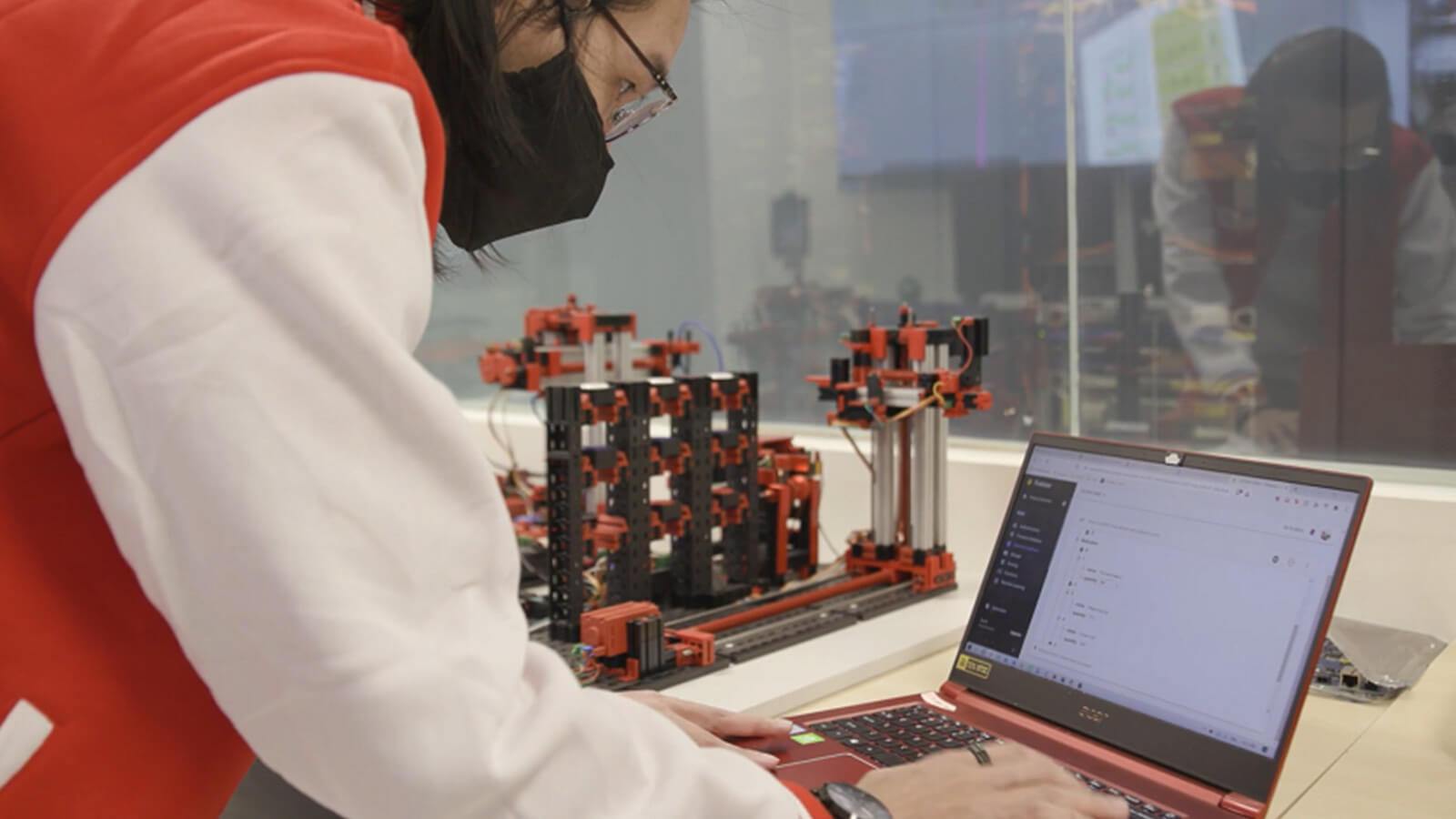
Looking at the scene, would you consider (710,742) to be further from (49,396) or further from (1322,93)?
(1322,93)

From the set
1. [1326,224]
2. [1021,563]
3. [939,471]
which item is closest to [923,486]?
[939,471]

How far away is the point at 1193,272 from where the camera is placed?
7.09 feet

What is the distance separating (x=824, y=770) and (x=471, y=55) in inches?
27.6

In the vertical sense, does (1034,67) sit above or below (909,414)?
above

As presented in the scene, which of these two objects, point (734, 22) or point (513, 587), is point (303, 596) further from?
point (734, 22)

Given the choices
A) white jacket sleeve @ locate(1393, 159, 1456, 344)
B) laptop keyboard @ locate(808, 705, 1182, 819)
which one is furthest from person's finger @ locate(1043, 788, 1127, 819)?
white jacket sleeve @ locate(1393, 159, 1456, 344)

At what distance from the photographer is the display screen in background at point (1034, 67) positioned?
6.63ft

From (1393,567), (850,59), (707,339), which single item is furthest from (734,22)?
(1393,567)

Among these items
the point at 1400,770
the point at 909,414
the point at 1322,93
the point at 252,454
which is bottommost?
the point at 1400,770

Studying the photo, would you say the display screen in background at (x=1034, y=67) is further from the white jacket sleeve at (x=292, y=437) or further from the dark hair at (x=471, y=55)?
the white jacket sleeve at (x=292, y=437)

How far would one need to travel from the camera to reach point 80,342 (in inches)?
18.1

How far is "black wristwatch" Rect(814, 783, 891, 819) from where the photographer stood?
0.70 m

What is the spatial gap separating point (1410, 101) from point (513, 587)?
1.88 m

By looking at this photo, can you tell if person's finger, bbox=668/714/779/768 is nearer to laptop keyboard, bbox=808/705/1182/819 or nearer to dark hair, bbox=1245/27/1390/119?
laptop keyboard, bbox=808/705/1182/819
